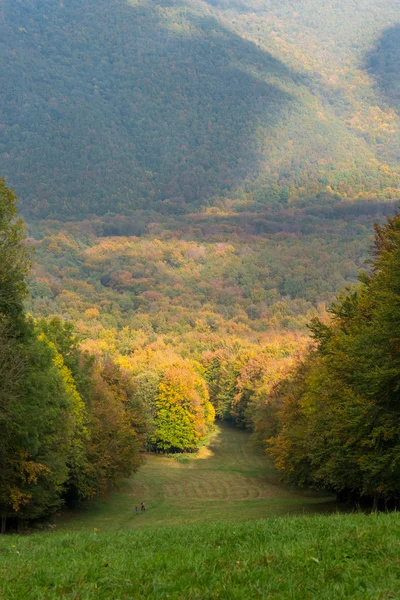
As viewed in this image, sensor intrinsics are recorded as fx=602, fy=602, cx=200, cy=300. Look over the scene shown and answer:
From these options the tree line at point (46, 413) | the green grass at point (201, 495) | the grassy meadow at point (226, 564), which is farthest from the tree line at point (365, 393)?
the tree line at point (46, 413)

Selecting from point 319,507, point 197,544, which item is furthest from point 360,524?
point 319,507

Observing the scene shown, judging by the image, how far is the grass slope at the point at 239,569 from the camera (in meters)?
8.06

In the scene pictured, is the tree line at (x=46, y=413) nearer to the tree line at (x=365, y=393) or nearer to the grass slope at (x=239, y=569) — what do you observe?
the grass slope at (x=239, y=569)

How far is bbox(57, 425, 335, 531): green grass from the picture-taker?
3766 centimetres

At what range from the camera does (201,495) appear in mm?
58219

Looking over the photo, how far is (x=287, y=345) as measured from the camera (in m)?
143

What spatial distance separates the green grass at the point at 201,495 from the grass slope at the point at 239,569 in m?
18.3

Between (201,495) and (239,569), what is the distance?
51533 millimetres

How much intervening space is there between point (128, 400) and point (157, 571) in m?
58.0

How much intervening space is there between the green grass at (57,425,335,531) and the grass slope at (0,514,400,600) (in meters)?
18.3

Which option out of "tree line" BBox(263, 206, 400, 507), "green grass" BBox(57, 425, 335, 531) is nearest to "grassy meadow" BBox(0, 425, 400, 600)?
"tree line" BBox(263, 206, 400, 507)

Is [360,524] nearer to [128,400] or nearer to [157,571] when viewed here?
[157,571]

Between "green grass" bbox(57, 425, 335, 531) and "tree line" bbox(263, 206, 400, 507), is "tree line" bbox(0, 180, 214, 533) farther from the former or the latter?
"tree line" bbox(263, 206, 400, 507)

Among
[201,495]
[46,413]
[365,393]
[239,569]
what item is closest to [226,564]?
[239,569]
